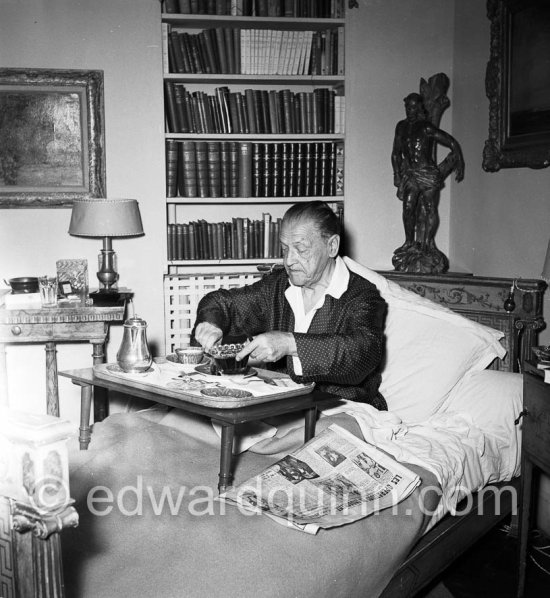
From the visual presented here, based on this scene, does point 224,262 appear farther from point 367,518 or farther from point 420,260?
point 367,518

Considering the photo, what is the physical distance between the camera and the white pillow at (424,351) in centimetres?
275

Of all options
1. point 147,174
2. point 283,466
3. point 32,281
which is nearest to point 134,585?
point 283,466

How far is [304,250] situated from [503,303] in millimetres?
1175

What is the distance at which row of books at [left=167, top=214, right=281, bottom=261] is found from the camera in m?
3.99

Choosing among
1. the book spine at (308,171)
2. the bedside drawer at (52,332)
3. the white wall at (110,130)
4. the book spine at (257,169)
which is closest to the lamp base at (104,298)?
the bedside drawer at (52,332)

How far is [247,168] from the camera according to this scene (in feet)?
13.0

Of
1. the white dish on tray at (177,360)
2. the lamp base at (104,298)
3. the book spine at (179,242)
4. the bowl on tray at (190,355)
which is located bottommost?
the white dish on tray at (177,360)

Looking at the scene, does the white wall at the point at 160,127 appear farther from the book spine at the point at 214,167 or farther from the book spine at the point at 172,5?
the book spine at the point at 214,167

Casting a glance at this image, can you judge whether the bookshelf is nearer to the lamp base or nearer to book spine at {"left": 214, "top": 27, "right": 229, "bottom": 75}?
book spine at {"left": 214, "top": 27, "right": 229, "bottom": 75}

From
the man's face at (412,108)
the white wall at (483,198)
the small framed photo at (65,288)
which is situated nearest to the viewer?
the white wall at (483,198)

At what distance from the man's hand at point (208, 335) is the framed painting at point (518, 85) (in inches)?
63.9

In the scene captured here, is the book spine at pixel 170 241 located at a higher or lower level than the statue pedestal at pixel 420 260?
higher

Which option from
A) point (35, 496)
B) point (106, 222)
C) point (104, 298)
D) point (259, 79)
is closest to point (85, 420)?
point (35, 496)

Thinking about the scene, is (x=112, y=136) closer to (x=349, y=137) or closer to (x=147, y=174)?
(x=147, y=174)
